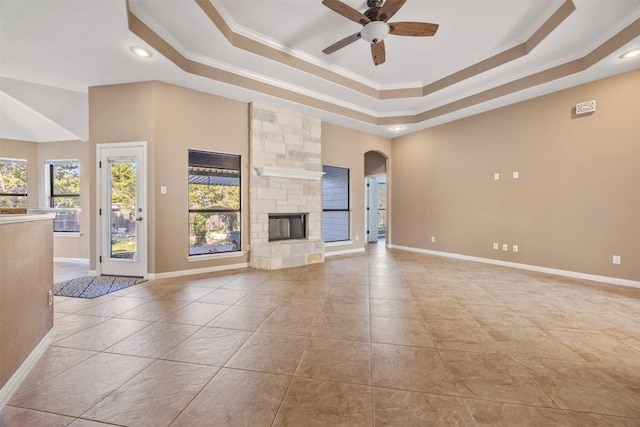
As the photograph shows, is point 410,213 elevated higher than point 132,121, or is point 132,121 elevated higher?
point 132,121

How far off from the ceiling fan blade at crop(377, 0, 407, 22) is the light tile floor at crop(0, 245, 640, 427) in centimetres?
325

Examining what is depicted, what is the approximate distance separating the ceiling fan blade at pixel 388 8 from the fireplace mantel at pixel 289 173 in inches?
114

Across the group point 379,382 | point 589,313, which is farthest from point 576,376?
point 589,313

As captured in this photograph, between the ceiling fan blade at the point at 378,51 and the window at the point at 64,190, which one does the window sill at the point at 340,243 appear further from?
the window at the point at 64,190

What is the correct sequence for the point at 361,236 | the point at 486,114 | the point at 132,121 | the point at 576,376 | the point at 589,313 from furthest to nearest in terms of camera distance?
the point at 361,236 < the point at 486,114 < the point at 132,121 < the point at 589,313 < the point at 576,376

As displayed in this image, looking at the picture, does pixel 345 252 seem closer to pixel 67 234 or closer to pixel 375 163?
pixel 375 163

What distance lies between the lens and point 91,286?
3.80m

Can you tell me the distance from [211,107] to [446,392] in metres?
4.99

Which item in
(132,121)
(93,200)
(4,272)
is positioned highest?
(132,121)

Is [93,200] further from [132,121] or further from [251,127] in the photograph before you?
[251,127]

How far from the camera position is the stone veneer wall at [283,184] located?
5008mm

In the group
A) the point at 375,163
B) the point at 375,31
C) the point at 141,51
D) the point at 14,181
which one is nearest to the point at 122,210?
the point at 141,51

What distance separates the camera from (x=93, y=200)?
14.4 feet

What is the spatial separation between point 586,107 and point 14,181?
11175 millimetres
